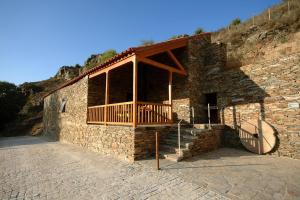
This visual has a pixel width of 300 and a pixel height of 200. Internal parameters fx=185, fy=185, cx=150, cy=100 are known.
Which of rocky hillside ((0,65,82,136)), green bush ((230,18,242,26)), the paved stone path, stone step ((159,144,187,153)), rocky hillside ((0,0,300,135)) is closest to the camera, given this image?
the paved stone path

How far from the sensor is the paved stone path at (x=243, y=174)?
12.2 feet

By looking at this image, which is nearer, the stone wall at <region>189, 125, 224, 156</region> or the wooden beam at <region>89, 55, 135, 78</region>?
the stone wall at <region>189, 125, 224, 156</region>

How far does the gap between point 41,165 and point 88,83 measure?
16.0 feet

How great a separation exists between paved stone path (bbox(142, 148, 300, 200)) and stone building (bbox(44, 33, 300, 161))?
0.92 metres

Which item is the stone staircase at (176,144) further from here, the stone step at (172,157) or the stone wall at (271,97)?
the stone wall at (271,97)

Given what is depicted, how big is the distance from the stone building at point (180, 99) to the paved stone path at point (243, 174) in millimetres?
923

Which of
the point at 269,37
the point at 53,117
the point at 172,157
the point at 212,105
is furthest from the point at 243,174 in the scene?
the point at 53,117

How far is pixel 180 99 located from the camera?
9.38 m

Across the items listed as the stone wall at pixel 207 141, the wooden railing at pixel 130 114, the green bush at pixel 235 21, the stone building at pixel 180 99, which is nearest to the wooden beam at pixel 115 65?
the stone building at pixel 180 99

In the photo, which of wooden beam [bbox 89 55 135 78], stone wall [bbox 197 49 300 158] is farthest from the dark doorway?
wooden beam [bbox 89 55 135 78]

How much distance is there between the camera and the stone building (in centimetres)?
670

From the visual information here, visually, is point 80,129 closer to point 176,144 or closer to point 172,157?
point 176,144

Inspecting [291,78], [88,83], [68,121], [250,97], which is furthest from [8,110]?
[291,78]

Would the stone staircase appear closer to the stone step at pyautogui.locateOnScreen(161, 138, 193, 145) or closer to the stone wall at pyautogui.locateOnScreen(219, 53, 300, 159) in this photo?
the stone step at pyautogui.locateOnScreen(161, 138, 193, 145)
